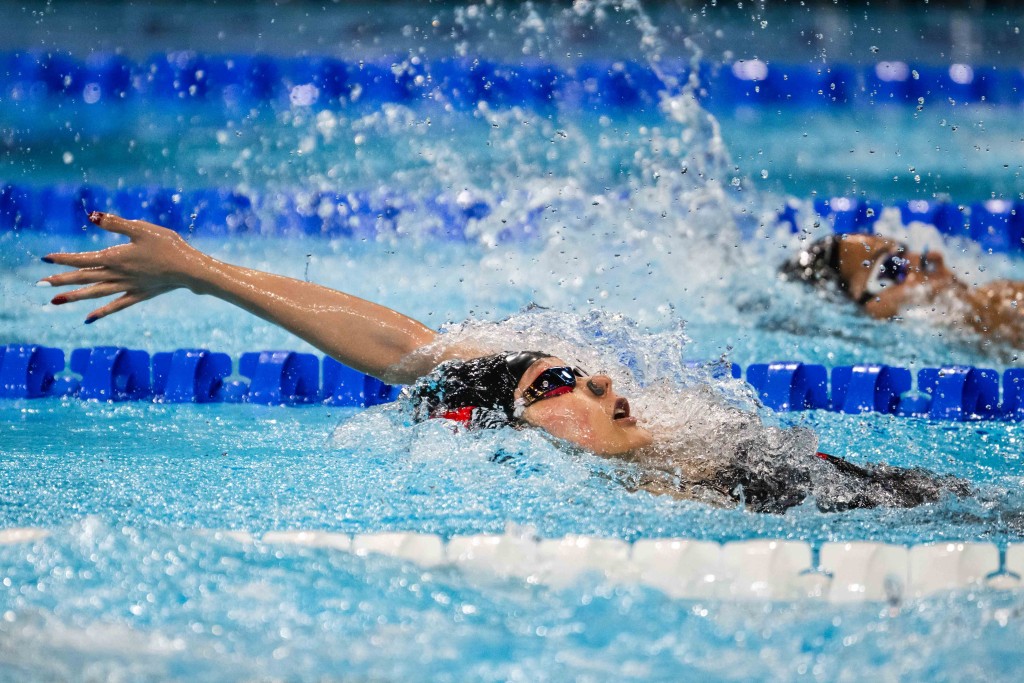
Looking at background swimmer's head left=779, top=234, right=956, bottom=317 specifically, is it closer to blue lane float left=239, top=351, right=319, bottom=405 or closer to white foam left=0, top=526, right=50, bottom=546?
blue lane float left=239, top=351, right=319, bottom=405

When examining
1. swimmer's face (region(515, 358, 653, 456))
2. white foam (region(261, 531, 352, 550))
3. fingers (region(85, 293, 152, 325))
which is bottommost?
white foam (region(261, 531, 352, 550))

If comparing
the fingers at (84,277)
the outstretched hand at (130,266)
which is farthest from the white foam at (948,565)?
the fingers at (84,277)

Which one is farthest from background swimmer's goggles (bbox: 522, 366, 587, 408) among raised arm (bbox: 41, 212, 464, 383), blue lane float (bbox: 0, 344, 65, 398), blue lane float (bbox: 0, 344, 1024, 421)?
blue lane float (bbox: 0, 344, 65, 398)

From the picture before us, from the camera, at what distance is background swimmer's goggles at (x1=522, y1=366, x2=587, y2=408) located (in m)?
2.01

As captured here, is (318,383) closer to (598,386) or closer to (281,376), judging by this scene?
(281,376)

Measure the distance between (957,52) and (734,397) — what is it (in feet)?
15.1

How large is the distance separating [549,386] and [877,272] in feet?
7.71

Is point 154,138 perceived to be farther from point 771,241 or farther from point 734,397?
point 734,397

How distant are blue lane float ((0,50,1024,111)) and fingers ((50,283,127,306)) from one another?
3738 millimetres

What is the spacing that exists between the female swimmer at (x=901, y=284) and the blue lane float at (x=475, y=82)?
6.47 ft

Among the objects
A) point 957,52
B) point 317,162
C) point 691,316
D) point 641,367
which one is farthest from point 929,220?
point 317,162

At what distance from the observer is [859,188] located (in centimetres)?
565

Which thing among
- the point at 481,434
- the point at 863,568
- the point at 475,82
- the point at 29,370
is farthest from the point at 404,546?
the point at 475,82

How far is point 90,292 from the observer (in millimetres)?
1917
